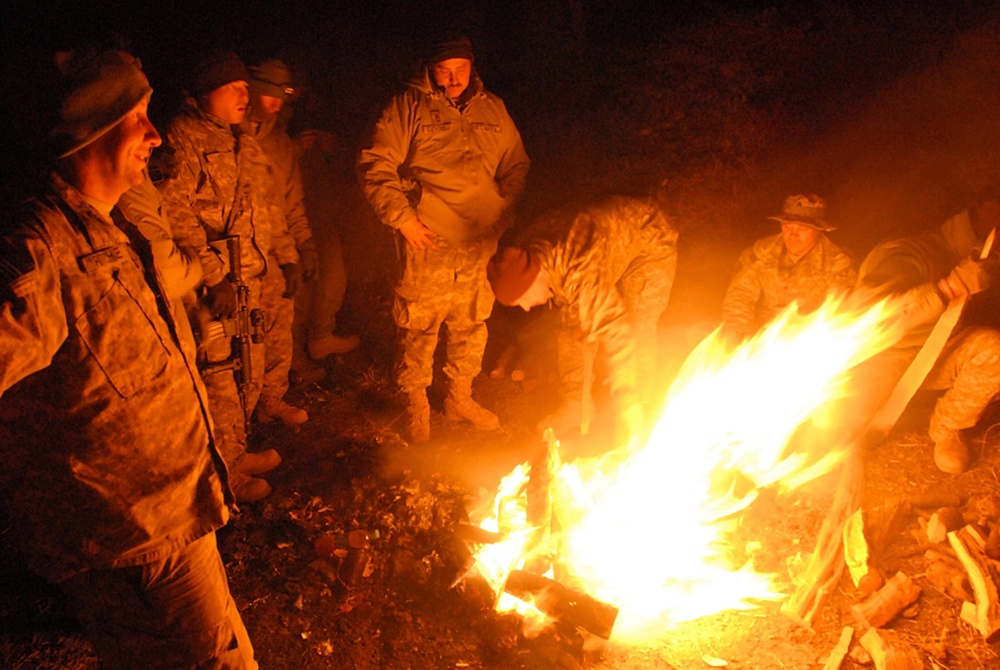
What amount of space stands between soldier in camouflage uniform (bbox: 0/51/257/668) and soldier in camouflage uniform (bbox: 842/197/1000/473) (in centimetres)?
487

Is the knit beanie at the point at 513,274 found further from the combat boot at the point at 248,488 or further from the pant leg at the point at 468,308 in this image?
the combat boot at the point at 248,488

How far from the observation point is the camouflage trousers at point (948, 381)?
4.88 metres

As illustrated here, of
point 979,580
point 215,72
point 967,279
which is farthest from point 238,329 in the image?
point 967,279

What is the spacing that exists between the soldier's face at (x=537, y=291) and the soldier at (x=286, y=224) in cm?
217

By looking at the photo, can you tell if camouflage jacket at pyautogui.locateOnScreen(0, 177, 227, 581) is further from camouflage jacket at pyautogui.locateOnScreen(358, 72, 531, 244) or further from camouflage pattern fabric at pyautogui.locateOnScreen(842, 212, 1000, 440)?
camouflage pattern fabric at pyautogui.locateOnScreen(842, 212, 1000, 440)

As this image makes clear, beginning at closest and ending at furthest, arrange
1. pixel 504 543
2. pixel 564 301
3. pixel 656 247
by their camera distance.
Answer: pixel 504 543 → pixel 564 301 → pixel 656 247

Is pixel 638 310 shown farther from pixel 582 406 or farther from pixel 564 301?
pixel 564 301

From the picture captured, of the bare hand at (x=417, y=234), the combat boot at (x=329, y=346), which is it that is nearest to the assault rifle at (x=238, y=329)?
→ the bare hand at (x=417, y=234)

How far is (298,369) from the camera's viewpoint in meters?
6.41

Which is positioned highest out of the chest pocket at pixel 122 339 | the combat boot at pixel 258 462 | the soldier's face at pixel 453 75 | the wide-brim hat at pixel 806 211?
the soldier's face at pixel 453 75

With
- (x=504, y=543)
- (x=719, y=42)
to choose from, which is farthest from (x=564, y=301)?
(x=719, y=42)

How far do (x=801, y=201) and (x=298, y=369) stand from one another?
490 centimetres

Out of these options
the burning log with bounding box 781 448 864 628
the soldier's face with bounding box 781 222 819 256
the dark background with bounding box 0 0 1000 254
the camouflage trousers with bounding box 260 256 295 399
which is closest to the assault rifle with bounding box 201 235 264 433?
the camouflage trousers with bounding box 260 256 295 399

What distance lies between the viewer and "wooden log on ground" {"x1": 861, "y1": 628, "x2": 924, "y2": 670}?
3592mm
